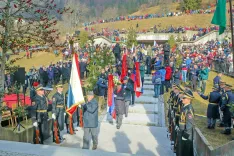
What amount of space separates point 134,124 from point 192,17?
2405 inches

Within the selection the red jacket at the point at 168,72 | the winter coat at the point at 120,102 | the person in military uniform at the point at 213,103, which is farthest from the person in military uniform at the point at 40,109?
the red jacket at the point at 168,72

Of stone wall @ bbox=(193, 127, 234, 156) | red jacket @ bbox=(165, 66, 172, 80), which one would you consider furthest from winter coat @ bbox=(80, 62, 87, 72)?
stone wall @ bbox=(193, 127, 234, 156)

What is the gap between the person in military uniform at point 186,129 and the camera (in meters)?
7.57

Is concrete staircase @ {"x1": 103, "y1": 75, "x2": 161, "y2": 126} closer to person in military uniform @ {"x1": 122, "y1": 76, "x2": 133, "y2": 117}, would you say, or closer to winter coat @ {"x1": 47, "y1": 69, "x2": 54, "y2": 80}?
person in military uniform @ {"x1": 122, "y1": 76, "x2": 133, "y2": 117}

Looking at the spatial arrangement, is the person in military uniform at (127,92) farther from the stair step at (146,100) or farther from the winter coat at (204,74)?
the winter coat at (204,74)

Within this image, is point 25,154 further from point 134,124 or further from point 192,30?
→ point 192,30

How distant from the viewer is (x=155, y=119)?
12.5 metres

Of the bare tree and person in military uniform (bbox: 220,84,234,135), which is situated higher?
the bare tree

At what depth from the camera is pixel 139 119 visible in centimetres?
1255

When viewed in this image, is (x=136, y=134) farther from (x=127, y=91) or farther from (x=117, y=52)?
(x=117, y=52)

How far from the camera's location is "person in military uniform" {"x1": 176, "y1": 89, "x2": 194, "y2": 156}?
7570mm

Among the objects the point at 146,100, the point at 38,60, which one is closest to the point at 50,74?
the point at 146,100

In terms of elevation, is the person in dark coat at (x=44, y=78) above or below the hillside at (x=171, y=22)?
below

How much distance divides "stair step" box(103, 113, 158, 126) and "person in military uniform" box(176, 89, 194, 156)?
3675 millimetres
